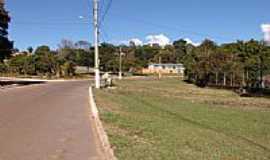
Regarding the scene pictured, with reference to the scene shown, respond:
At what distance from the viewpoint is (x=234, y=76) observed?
47406 mm

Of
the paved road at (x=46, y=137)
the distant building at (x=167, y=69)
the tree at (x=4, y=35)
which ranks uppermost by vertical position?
the tree at (x=4, y=35)

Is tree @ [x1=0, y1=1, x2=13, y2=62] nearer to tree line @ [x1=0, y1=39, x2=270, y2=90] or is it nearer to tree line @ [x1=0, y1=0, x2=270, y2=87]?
tree line @ [x1=0, y1=0, x2=270, y2=87]

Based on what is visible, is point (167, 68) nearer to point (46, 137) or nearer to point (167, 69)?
point (167, 69)

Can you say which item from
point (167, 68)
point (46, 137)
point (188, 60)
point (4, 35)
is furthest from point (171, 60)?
point (46, 137)

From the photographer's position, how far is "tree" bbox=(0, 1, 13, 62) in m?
47.4

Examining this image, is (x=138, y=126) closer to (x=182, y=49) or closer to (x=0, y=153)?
(x=0, y=153)

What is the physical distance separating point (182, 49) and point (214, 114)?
16817cm

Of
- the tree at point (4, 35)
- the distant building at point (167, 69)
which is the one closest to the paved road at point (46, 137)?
the tree at point (4, 35)

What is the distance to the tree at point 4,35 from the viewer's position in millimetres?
47406

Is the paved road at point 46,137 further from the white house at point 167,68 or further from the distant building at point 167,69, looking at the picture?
the white house at point 167,68

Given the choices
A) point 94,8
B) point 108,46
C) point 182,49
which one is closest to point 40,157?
point 94,8

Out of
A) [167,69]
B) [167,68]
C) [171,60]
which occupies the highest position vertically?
[171,60]

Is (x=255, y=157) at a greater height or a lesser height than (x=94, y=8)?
lesser

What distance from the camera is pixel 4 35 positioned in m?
48.7
